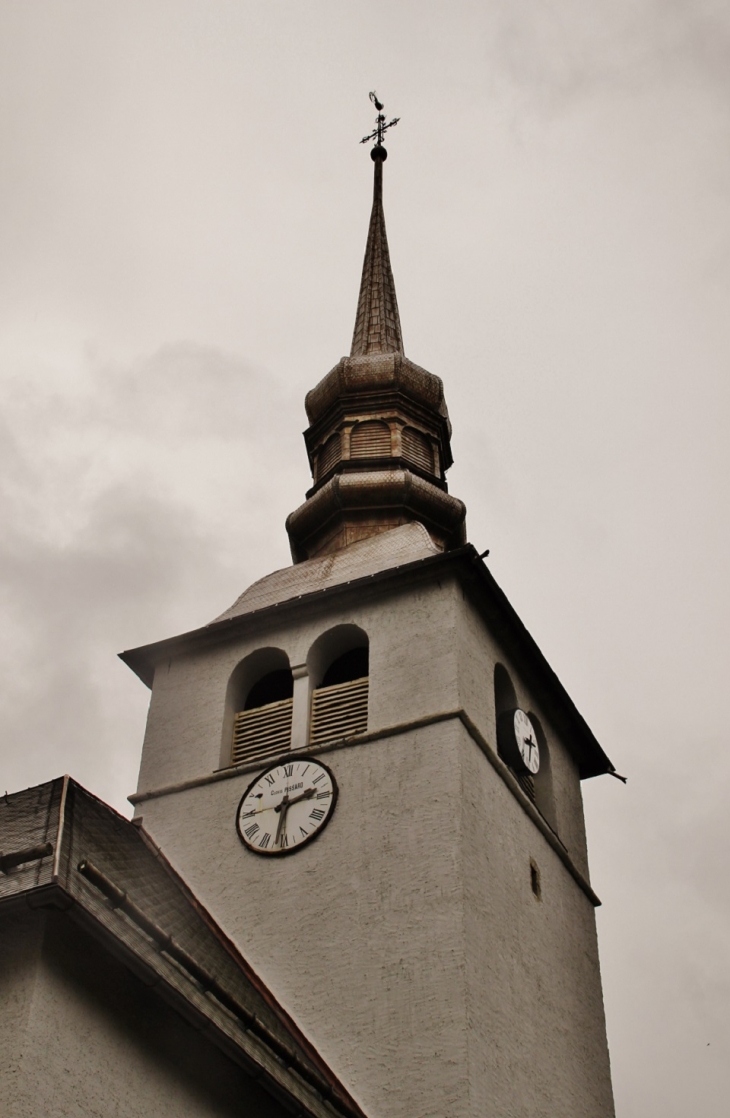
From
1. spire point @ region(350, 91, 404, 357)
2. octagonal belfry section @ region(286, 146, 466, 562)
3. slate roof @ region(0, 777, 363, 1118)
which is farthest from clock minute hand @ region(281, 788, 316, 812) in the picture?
spire point @ region(350, 91, 404, 357)

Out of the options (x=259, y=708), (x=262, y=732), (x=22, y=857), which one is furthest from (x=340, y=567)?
(x=22, y=857)

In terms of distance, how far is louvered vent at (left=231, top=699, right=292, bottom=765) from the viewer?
17172 millimetres

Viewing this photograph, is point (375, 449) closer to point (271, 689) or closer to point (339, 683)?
point (271, 689)

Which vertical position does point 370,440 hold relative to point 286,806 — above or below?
above

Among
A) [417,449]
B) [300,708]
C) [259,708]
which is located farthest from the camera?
[417,449]

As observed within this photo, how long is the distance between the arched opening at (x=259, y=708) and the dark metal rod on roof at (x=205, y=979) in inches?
186

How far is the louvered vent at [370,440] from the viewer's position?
22453mm

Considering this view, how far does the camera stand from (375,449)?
22.6m

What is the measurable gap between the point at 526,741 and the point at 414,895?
3716 millimetres

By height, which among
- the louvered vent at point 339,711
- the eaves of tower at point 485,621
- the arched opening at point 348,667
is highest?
the eaves of tower at point 485,621

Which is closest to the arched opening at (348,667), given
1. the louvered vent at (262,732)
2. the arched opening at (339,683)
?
the arched opening at (339,683)

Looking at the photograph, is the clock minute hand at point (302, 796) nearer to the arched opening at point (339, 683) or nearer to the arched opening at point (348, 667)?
the arched opening at point (339, 683)

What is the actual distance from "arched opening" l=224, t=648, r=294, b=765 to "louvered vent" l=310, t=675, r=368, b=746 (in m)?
0.38

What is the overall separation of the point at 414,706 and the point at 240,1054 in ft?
17.8
